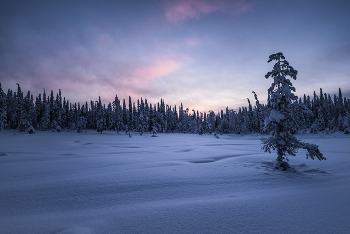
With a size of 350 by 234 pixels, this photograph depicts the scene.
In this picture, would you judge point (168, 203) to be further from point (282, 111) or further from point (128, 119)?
point (128, 119)

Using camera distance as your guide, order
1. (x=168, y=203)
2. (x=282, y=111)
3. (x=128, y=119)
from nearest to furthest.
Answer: (x=168, y=203)
(x=282, y=111)
(x=128, y=119)

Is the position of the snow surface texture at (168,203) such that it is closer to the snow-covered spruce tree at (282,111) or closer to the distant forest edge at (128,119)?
the snow-covered spruce tree at (282,111)

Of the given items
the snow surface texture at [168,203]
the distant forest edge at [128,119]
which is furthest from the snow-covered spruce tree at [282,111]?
the distant forest edge at [128,119]

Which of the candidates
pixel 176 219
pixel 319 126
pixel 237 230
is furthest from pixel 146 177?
pixel 319 126

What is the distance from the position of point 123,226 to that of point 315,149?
701 cm

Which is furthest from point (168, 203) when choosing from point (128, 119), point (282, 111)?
point (128, 119)

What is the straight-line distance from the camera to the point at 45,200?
3.19 m

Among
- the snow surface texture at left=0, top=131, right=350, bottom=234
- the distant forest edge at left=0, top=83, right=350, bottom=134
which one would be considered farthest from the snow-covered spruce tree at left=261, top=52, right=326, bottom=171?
the distant forest edge at left=0, top=83, right=350, bottom=134

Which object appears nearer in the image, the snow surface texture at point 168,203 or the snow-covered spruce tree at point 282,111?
the snow surface texture at point 168,203

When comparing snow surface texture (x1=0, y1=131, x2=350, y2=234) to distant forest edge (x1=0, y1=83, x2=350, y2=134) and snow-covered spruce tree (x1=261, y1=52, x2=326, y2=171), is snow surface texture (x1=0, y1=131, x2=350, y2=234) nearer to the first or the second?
snow-covered spruce tree (x1=261, y1=52, x2=326, y2=171)

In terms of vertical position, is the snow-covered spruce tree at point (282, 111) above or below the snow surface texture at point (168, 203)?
above

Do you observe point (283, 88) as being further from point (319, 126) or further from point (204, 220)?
point (319, 126)

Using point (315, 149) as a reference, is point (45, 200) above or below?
below

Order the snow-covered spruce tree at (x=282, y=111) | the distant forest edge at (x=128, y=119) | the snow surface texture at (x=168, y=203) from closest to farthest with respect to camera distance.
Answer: the snow surface texture at (x=168, y=203) → the snow-covered spruce tree at (x=282, y=111) → the distant forest edge at (x=128, y=119)
